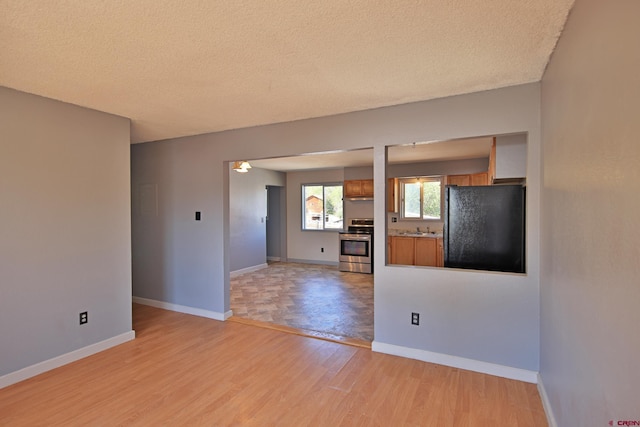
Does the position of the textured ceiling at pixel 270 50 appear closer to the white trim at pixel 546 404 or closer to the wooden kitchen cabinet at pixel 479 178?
the white trim at pixel 546 404

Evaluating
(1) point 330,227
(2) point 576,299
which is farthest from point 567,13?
(1) point 330,227

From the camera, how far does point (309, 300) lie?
4.98 meters

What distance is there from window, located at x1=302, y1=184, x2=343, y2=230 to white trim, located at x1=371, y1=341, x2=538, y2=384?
5026 mm

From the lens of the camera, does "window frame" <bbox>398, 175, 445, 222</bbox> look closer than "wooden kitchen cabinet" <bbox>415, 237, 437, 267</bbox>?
No

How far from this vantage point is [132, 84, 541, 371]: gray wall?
2625 mm

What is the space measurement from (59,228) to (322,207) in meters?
5.87

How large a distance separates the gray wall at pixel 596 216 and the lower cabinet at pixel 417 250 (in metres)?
4.30

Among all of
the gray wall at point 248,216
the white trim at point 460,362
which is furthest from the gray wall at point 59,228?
the gray wall at point 248,216

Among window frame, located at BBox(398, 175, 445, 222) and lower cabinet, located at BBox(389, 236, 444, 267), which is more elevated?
window frame, located at BBox(398, 175, 445, 222)

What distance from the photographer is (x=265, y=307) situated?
461cm

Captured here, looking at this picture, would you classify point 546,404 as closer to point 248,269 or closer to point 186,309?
point 186,309

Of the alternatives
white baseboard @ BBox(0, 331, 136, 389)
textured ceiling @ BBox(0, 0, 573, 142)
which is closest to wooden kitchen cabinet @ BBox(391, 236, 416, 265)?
textured ceiling @ BBox(0, 0, 573, 142)

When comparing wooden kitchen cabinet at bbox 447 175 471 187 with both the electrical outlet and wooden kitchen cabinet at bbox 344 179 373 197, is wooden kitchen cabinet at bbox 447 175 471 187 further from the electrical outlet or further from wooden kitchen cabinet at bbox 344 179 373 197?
the electrical outlet

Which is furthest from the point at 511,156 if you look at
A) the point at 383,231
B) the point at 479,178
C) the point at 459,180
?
the point at 459,180
